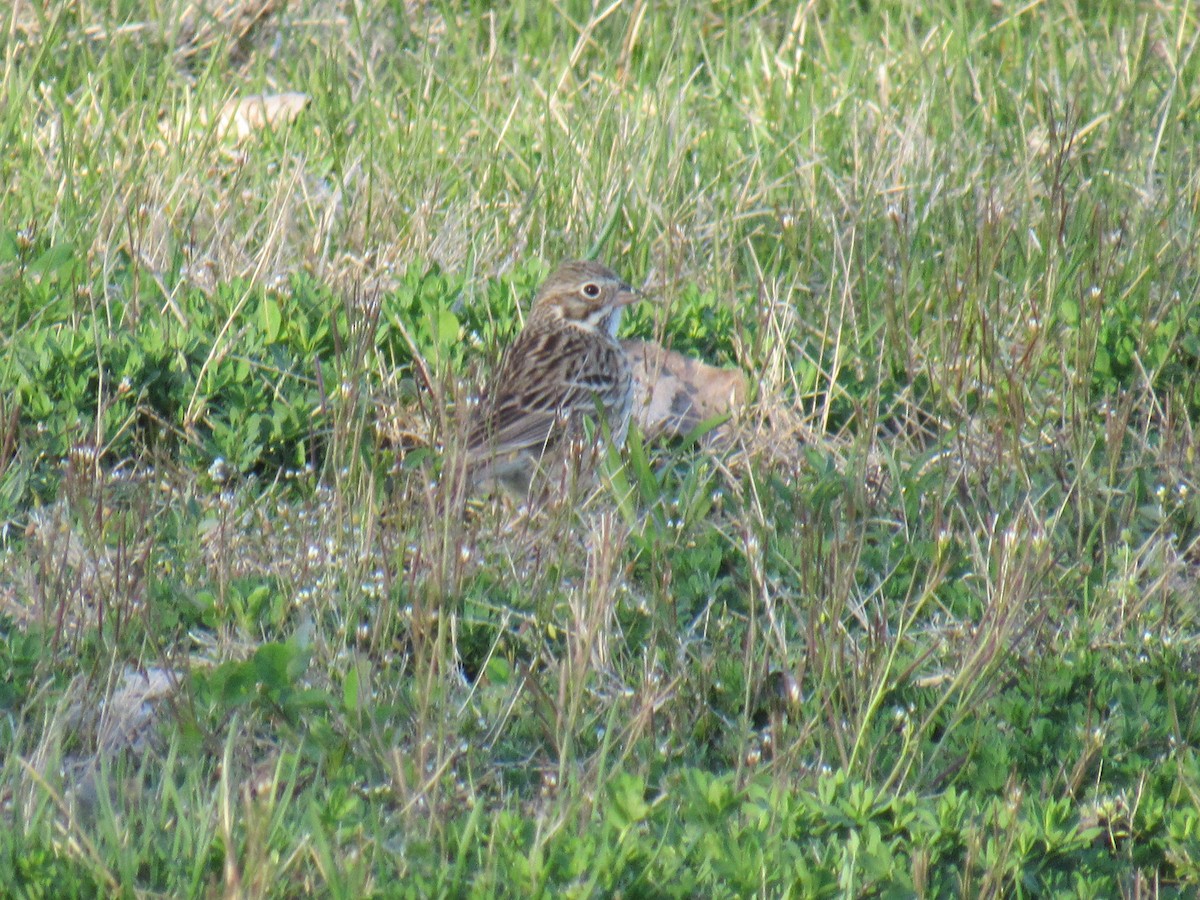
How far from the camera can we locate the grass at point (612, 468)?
3.59 meters

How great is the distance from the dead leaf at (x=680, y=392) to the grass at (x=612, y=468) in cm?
11

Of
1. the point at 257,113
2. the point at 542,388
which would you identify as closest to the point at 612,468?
the point at 542,388

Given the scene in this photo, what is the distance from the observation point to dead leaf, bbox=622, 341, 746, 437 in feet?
19.6

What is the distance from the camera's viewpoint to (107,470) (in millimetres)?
5410

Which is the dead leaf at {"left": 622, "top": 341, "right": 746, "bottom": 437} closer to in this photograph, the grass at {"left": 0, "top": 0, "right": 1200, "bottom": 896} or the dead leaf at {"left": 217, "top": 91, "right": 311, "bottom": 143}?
the grass at {"left": 0, "top": 0, "right": 1200, "bottom": 896}

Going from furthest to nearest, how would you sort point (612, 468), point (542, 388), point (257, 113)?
point (257, 113) < point (542, 388) < point (612, 468)

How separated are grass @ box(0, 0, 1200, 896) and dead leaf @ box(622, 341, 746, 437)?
0.11 m

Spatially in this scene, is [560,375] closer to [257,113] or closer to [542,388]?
[542,388]

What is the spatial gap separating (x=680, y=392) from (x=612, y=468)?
109cm

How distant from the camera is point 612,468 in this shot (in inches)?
202

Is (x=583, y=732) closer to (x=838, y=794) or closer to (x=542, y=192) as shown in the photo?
(x=838, y=794)

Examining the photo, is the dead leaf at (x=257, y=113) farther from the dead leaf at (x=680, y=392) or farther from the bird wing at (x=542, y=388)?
the dead leaf at (x=680, y=392)

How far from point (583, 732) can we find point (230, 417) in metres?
2.03

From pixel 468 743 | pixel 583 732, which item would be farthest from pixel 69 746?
pixel 583 732
